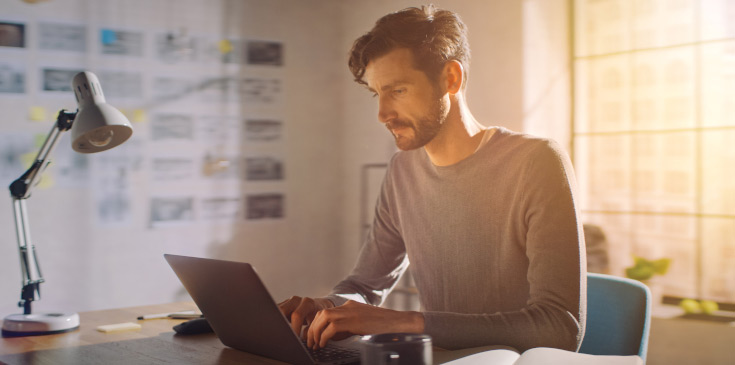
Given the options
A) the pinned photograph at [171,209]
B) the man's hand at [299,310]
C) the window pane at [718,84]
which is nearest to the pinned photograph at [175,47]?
the pinned photograph at [171,209]

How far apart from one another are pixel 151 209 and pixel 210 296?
3.00 metres

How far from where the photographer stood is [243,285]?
1.04 metres

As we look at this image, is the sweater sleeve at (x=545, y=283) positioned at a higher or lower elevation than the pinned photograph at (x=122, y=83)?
lower

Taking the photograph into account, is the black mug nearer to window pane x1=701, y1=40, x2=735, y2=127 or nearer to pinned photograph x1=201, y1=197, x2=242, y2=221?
window pane x1=701, y1=40, x2=735, y2=127

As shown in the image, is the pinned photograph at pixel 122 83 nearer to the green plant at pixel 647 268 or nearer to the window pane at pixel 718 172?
the green plant at pixel 647 268

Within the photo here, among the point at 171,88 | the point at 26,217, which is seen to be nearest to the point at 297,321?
the point at 26,217

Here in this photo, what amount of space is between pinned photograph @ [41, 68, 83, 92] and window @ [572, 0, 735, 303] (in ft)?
8.92

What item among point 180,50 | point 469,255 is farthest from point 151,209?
point 469,255

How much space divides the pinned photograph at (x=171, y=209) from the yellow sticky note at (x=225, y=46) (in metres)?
0.96

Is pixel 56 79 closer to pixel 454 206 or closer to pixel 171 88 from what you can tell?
pixel 171 88

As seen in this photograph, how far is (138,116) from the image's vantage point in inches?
155

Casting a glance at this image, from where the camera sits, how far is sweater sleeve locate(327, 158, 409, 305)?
158 centimetres

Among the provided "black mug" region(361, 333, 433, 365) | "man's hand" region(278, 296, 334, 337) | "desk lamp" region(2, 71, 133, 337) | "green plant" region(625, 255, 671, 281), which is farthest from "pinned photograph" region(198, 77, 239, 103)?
"black mug" region(361, 333, 433, 365)

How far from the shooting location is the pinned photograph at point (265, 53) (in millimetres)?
4434
